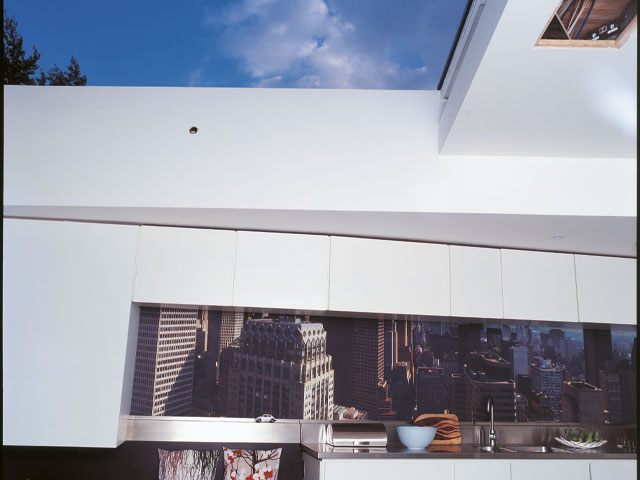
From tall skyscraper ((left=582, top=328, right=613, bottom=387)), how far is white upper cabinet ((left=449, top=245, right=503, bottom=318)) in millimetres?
1039

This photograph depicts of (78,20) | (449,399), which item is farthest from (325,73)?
(449,399)

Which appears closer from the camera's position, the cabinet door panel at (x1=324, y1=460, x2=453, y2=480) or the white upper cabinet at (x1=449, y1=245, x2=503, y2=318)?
the cabinet door panel at (x1=324, y1=460, x2=453, y2=480)

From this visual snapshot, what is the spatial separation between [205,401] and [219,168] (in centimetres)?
172

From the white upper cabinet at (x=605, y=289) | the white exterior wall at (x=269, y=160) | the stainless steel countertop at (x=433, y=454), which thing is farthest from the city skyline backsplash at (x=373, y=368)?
the white exterior wall at (x=269, y=160)

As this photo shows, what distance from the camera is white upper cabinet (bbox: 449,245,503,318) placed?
392 centimetres

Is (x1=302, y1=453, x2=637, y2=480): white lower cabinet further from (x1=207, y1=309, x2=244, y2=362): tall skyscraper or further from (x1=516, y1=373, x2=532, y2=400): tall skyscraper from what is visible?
(x1=207, y1=309, x2=244, y2=362): tall skyscraper

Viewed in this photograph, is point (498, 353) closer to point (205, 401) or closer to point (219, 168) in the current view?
point (205, 401)

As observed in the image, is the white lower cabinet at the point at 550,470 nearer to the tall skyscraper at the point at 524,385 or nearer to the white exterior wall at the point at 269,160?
the tall skyscraper at the point at 524,385

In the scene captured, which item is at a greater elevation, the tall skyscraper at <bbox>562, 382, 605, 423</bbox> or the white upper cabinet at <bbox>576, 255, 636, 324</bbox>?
the white upper cabinet at <bbox>576, 255, 636, 324</bbox>

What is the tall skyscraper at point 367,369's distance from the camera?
4.14 metres

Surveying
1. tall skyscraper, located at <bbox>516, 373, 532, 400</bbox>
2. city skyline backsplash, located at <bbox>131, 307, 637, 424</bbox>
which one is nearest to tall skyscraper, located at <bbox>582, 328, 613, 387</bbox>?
city skyline backsplash, located at <bbox>131, 307, 637, 424</bbox>

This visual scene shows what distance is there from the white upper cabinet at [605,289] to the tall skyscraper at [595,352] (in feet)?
1.28

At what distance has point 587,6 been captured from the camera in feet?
6.93

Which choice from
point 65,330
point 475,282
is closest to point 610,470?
point 475,282
